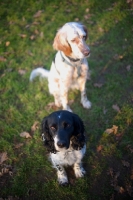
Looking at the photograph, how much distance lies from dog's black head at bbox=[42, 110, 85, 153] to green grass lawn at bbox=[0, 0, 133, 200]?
88 centimetres

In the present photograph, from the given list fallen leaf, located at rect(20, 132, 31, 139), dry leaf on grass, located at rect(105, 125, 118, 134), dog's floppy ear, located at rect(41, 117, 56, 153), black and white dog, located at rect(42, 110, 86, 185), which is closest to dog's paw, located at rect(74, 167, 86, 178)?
black and white dog, located at rect(42, 110, 86, 185)

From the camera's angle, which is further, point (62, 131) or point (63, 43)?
point (63, 43)

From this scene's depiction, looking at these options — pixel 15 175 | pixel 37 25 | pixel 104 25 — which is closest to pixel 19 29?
pixel 37 25

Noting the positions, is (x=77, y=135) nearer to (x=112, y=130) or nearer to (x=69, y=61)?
(x=112, y=130)

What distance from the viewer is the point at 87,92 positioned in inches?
186

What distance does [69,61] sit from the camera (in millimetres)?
3592

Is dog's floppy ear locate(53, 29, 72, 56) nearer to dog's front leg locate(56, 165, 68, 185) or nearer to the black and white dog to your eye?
the black and white dog

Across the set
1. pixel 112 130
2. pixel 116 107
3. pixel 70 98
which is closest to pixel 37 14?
pixel 70 98

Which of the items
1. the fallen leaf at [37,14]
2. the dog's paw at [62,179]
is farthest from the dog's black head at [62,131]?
the fallen leaf at [37,14]

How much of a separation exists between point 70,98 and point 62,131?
211cm

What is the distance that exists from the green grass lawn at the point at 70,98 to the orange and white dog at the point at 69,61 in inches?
23.2

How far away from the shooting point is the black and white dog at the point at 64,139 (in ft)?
8.81

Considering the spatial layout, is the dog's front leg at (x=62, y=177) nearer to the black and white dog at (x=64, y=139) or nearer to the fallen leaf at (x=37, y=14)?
the black and white dog at (x=64, y=139)

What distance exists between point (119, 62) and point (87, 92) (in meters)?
1.19
